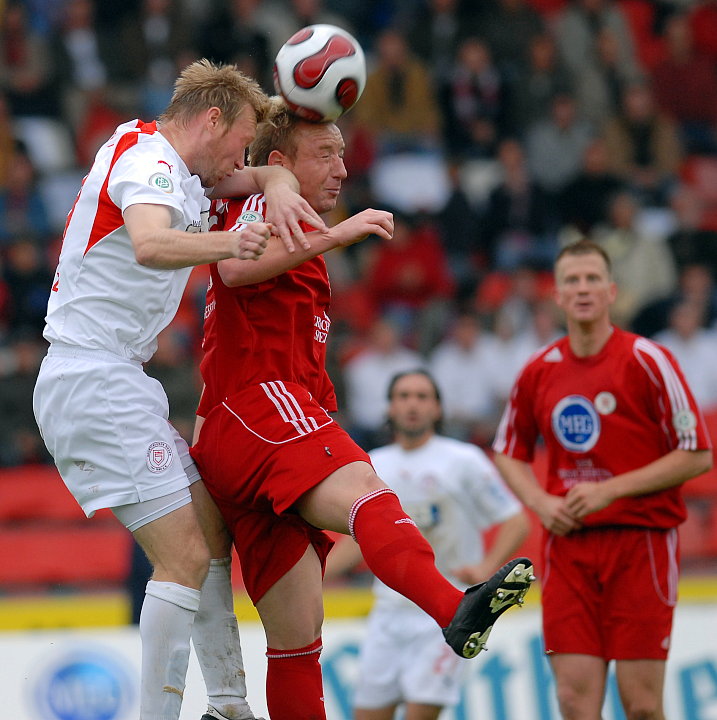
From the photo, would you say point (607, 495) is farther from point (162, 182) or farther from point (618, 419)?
point (162, 182)

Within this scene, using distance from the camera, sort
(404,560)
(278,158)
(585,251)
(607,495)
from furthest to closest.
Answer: (585,251) → (607,495) → (278,158) → (404,560)

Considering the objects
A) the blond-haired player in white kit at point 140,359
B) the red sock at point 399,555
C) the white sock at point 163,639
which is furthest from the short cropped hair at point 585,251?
the white sock at point 163,639

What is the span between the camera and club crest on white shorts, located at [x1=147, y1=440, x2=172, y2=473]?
4.87m

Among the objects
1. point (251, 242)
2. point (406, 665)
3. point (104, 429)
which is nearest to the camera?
point (251, 242)

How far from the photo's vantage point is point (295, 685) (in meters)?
5.16

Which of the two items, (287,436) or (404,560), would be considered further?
(287,436)

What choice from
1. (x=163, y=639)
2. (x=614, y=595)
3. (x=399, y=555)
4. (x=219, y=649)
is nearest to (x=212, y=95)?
(x=399, y=555)

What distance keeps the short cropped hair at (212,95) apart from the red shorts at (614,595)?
8.87ft

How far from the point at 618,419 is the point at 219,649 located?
2.29m

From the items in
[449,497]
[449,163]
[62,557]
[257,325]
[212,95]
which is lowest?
[62,557]

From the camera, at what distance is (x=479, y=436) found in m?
11.5

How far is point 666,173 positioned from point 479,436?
15.8 ft

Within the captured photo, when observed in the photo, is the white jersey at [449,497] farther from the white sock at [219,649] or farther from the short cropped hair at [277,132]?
the short cropped hair at [277,132]

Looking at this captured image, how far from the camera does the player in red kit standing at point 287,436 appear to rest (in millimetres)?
4855
